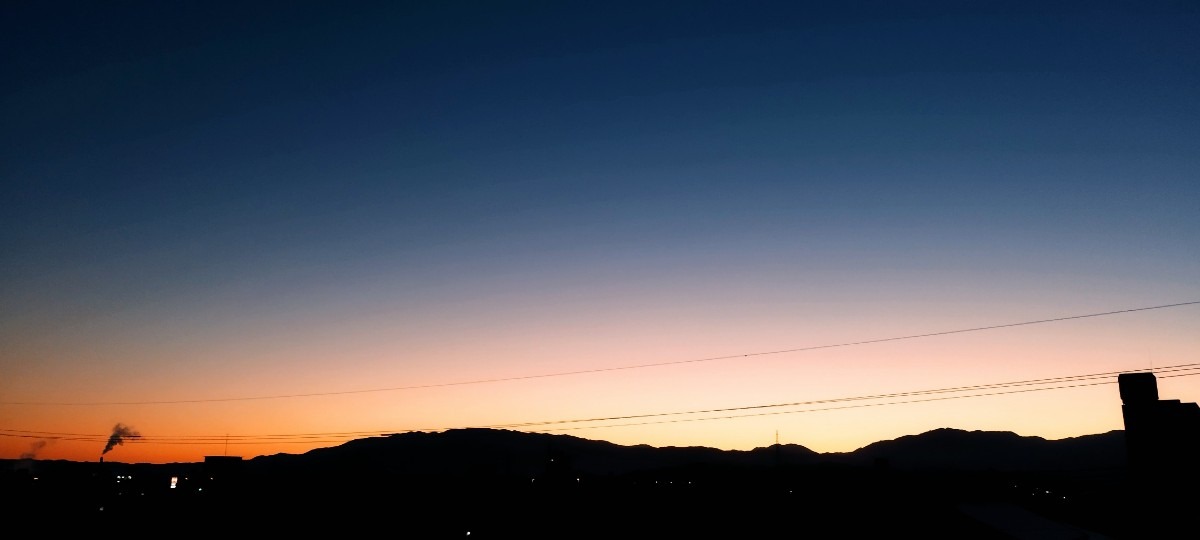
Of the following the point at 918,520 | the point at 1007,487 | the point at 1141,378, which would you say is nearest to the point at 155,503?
the point at 918,520

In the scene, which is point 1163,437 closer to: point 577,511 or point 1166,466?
point 1166,466

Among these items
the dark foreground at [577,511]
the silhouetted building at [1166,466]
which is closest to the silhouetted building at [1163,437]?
the silhouetted building at [1166,466]

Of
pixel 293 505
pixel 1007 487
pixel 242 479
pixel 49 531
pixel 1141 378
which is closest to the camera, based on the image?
pixel 1141 378

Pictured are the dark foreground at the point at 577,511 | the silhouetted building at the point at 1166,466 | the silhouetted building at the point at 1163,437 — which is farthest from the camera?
the dark foreground at the point at 577,511

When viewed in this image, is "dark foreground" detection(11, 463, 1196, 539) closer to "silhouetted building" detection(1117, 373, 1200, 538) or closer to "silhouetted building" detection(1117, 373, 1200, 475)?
"silhouetted building" detection(1117, 373, 1200, 475)

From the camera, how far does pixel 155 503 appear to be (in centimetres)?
5497

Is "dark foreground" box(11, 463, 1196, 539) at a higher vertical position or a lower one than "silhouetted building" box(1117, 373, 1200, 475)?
lower

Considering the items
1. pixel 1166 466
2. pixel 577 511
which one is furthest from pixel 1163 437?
pixel 577 511

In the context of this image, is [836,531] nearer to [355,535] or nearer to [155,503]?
[355,535]

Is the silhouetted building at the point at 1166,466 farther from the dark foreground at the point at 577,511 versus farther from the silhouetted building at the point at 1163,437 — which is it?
the dark foreground at the point at 577,511

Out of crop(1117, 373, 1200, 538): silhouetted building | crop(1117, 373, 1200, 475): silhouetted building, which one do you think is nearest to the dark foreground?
crop(1117, 373, 1200, 475): silhouetted building

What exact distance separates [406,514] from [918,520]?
111ft

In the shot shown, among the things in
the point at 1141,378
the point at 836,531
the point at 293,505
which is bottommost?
the point at 836,531

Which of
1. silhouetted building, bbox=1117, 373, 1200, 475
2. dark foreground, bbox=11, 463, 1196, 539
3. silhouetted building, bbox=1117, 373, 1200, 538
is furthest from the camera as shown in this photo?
dark foreground, bbox=11, 463, 1196, 539
